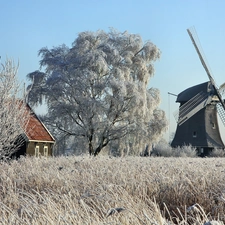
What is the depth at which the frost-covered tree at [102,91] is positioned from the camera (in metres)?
31.9

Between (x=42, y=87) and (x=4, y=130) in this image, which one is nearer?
(x=4, y=130)

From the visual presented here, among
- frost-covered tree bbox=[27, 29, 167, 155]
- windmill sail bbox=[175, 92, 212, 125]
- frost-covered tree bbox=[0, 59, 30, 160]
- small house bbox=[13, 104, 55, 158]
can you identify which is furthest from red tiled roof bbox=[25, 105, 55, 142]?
windmill sail bbox=[175, 92, 212, 125]

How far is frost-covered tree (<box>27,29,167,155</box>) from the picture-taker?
31.9m

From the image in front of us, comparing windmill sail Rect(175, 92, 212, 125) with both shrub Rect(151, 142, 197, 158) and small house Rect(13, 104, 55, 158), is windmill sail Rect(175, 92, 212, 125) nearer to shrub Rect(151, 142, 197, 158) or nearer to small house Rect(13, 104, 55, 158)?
shrub Rect(151, 142, 197, 158)

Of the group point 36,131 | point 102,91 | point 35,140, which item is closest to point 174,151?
point 102,91

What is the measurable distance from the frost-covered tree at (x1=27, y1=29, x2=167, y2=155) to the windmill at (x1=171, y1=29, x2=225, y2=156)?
28.0ft

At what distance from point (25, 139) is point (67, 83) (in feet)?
20.3

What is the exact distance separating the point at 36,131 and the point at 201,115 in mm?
18459

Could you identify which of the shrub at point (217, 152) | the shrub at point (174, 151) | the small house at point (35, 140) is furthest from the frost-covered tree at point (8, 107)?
the shrub at point (217, 152)

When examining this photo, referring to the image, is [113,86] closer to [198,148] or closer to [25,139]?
[25,139]

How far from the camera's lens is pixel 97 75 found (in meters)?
32.6

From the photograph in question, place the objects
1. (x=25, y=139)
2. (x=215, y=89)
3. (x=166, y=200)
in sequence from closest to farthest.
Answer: (x=166, y=200) < (x=25, y=139) < (x=215, y=89)

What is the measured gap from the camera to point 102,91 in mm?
32344

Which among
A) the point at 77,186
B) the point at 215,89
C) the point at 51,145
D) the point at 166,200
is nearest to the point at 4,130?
the point at 77,186
